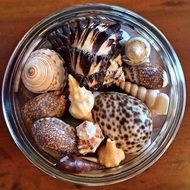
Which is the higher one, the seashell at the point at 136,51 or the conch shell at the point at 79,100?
the seashell at the point at 136,51

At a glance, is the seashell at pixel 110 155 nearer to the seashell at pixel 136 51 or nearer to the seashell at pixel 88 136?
the seashell at pixel 88 136

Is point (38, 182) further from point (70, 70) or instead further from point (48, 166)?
point (70, 70)

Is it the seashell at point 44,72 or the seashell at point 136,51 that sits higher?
the seashell at point 136,51

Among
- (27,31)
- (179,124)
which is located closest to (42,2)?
(27,31)

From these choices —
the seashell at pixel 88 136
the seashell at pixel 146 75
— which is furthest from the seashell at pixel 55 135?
the seashell at pixel 146 75

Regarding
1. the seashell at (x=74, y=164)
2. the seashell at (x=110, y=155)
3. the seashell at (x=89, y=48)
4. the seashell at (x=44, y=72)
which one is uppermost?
the seashell at (x=89, y=48)

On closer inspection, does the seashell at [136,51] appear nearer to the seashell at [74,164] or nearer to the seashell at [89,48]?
the seashell at [89,48]

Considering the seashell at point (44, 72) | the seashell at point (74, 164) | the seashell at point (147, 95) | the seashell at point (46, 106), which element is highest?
the seashell at point (44, 72)
